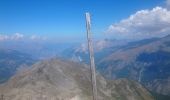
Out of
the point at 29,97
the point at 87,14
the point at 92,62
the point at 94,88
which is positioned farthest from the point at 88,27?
the point at 29,97

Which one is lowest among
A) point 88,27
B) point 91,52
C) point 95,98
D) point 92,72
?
point 95,98

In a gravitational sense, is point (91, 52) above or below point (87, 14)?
below

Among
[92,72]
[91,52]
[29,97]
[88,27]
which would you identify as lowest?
[29,97]

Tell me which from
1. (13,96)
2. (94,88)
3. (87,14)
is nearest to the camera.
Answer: (87,14)

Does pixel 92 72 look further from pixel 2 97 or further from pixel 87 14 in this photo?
pixel 2 97

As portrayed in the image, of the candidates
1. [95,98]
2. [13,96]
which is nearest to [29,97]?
[13,96]

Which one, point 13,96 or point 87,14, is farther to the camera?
point 13,96

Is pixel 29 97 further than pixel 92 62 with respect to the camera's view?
Yes

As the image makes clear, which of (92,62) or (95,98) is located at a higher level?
(92,62)

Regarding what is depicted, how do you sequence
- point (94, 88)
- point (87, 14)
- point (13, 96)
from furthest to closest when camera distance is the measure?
point (13, 96), point (94, 88), point (87, 14)
